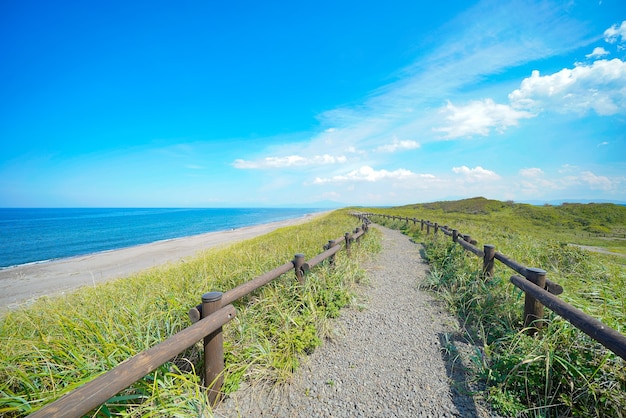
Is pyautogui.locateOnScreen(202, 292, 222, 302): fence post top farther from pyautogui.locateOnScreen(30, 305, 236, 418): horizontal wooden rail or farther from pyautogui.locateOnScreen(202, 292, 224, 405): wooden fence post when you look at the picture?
pyautogui.locateOnScreen(30, 305, 236, 418): horizontal wooden rail

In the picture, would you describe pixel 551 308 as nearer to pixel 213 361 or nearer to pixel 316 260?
pixel 316 260

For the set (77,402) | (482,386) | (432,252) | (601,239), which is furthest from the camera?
(601,239)

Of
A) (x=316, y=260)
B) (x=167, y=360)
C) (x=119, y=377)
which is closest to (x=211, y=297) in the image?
(x=167, y=360)

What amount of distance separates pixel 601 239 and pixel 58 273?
33480mm

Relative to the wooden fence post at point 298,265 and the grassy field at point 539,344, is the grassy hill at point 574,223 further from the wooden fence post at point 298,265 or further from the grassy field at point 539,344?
the wooden fence post at point 298,265

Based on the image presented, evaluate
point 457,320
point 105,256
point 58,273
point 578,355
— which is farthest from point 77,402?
point 105,256

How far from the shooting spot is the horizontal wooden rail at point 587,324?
2.00 m

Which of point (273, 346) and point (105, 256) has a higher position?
point (273, 346)

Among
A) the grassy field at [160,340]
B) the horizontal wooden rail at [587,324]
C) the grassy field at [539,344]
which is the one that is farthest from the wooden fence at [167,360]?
the horizontal wooden rail at [587,324]

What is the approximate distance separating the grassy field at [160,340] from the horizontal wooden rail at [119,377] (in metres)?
0.45

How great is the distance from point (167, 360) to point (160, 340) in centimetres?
127

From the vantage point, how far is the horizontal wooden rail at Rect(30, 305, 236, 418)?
1.43 meters

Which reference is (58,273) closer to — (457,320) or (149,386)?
(149,386)

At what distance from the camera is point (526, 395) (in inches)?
103
